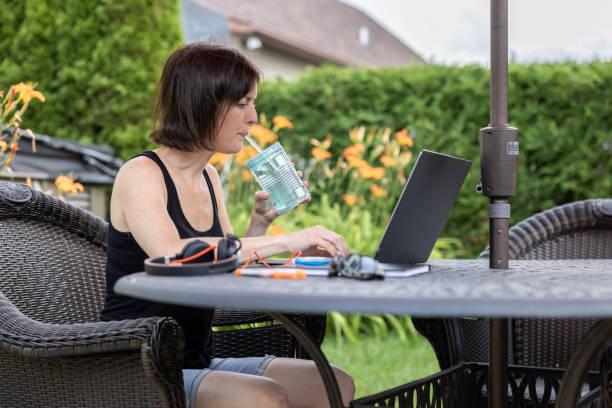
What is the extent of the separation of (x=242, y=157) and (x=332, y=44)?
16604mm

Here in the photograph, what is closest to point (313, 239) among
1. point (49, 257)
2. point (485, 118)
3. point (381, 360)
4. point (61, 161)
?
point (49, 257)

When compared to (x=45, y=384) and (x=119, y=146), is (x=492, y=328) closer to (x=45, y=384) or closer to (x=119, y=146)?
(x=45, y=384)

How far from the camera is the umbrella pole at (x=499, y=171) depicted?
4.90ft

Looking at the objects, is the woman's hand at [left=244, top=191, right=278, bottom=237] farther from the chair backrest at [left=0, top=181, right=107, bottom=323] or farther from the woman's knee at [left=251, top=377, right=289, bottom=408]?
the woman's knee at [left=251, top=377, right=289, bottom=408]

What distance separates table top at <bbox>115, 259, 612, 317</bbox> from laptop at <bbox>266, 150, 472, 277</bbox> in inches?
9.0

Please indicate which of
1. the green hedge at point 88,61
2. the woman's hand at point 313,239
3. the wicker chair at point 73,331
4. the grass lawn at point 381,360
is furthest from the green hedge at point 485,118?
the woman's hand at point 313,239

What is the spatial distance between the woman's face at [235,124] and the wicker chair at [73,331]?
1.68ft

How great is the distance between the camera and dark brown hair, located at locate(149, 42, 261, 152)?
1.73 m

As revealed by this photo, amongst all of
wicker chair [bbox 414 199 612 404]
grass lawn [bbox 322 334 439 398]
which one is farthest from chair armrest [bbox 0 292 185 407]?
grass lawn [bbox 322 334 439 398]

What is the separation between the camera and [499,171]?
1.51 m

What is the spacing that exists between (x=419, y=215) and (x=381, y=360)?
2.74 meters

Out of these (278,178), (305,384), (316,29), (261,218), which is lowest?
(305,384)

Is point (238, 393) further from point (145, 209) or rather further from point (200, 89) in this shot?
point (200, 89)

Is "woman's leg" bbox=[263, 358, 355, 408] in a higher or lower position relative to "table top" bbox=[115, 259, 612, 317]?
lower
